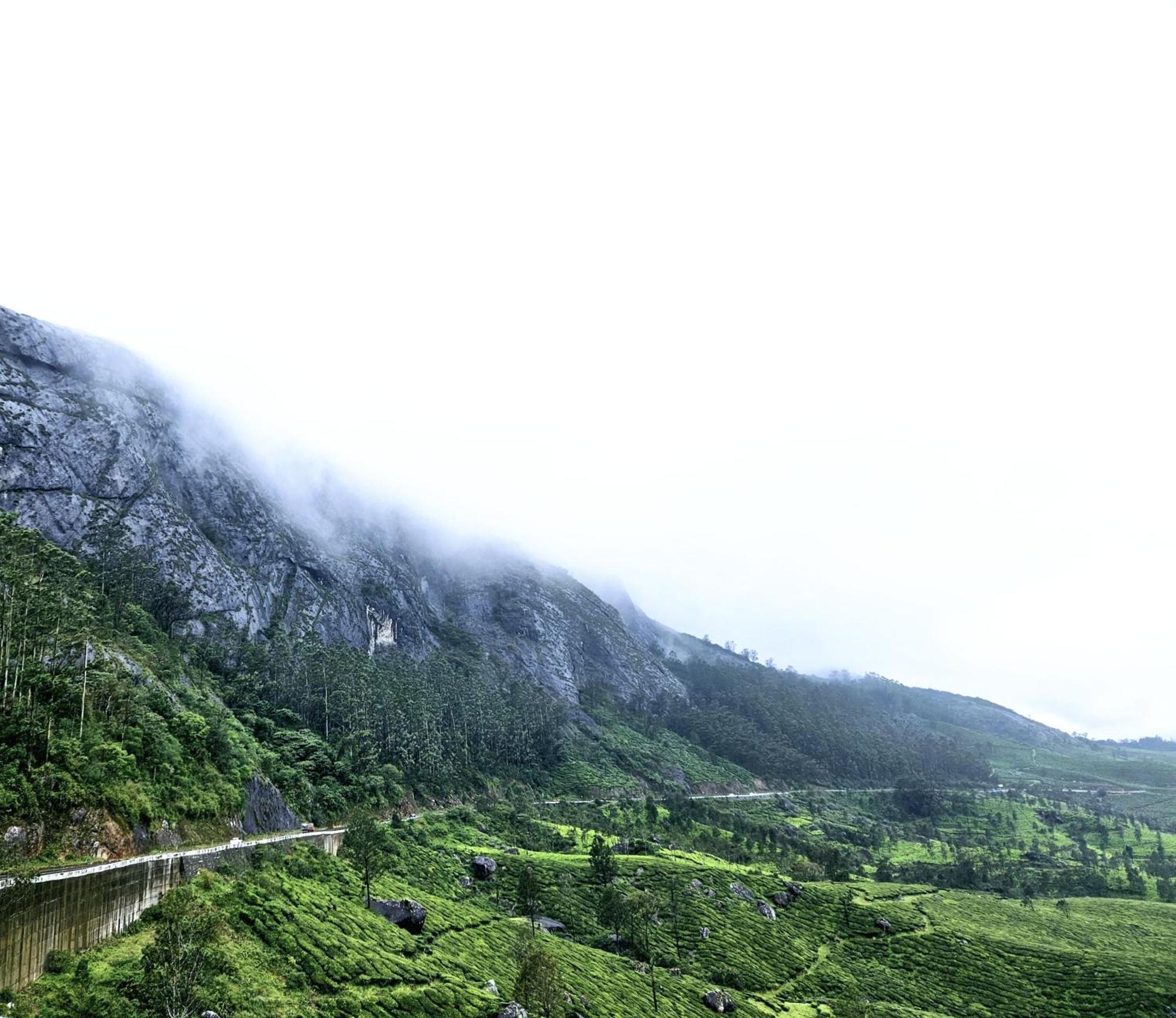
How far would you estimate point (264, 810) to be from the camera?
87.5m

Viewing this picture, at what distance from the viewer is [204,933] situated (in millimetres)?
39094

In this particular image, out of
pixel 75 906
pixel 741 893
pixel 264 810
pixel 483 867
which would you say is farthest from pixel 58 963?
pixel 741 893

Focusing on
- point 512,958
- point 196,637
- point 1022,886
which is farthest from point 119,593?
point 1022,886

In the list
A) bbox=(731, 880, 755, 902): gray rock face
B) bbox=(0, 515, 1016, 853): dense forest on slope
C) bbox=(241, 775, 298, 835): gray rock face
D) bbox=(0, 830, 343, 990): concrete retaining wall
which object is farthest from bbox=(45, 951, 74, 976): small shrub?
bbox=(731, 880, 755, 902): gray rock face

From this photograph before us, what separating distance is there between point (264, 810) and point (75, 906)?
168 feet

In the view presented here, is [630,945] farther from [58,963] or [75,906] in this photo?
[58,963]

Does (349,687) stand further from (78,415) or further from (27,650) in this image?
(78,415)

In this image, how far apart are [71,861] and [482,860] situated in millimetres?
60251

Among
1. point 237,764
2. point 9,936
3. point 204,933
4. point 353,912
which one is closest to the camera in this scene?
point 9,936

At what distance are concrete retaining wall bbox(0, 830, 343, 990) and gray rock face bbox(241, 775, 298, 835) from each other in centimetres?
3009

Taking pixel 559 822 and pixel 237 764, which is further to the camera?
pixel 559 822

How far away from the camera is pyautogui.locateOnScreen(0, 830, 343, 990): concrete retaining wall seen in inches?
1374

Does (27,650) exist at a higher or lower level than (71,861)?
higher

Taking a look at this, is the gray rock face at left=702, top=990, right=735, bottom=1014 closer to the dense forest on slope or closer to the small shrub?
the dense forest on slope
